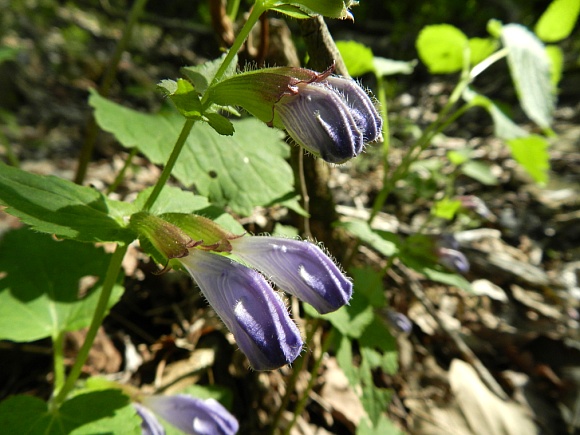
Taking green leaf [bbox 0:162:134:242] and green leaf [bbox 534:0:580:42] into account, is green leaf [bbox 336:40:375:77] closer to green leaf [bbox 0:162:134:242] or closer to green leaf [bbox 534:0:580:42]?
green leaf [bbox 534:0:580:42]

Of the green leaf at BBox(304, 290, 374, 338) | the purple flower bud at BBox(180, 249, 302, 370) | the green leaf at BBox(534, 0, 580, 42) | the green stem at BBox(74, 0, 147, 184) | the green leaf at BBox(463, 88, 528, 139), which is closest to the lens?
the purple flower bud at BBox(180, 249, 302, 370)

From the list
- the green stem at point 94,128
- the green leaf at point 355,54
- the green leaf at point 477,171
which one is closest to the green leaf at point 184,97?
the green leaf at point 355,54

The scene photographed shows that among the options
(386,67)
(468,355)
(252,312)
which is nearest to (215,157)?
(252,312)

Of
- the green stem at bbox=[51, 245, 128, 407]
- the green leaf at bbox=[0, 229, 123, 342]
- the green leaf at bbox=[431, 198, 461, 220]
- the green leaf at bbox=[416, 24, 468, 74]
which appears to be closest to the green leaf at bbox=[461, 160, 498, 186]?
the green leaf at bbox=[431, 198, 461, 220]

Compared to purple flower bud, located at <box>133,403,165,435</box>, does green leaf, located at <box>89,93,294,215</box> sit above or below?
above

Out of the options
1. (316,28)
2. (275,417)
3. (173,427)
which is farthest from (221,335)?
(316,28)

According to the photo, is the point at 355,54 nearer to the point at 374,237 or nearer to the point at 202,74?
the point at 374,237

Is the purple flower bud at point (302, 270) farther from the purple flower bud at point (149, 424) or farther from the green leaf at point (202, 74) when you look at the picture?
the purple flower bud at point (149, 424)
